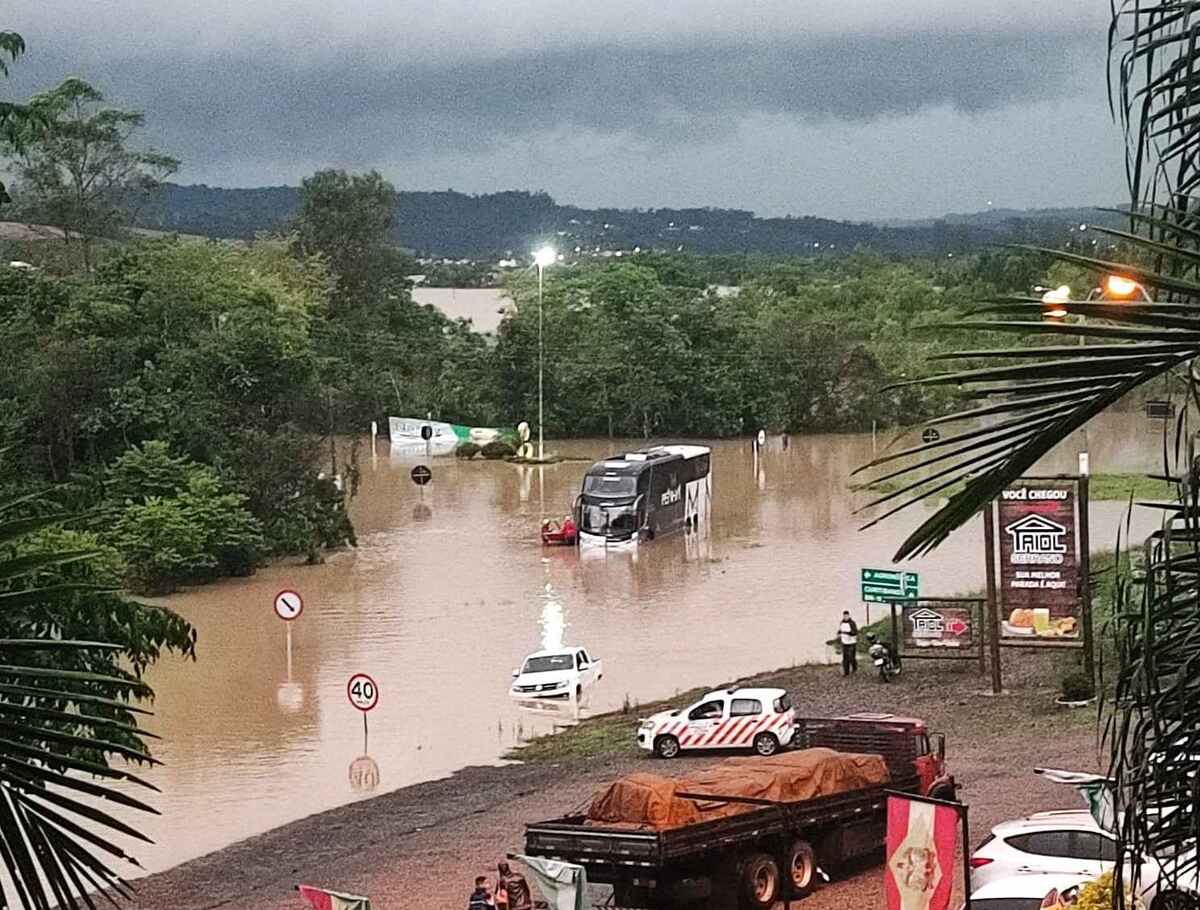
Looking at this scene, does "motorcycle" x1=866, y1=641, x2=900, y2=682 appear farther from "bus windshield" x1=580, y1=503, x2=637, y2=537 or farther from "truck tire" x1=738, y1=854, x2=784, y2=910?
"bus windshield" x1=580, y1=503, x2=637, y2=537

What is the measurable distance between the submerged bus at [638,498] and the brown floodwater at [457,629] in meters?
0.58

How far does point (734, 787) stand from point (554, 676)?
35.9ft

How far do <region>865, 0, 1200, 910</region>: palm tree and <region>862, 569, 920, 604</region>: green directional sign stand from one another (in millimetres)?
19677

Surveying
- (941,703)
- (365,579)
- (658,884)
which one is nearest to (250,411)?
(365,579)

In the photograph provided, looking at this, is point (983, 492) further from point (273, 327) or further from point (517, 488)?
point (517, 488)

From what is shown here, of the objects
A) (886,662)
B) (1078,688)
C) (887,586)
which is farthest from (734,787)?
(887,586)

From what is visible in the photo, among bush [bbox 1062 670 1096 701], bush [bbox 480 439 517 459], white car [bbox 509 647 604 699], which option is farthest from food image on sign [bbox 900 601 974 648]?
bush [bbox 480 439 517 459]

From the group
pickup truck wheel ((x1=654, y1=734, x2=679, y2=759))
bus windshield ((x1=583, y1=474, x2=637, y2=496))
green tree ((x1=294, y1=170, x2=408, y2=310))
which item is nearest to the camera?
pickup truck wheel ((x1=654, y1=734, x2=679, y2=759))

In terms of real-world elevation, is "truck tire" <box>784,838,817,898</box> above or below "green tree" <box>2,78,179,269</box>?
below

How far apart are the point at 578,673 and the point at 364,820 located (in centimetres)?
655

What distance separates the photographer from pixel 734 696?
740 inches

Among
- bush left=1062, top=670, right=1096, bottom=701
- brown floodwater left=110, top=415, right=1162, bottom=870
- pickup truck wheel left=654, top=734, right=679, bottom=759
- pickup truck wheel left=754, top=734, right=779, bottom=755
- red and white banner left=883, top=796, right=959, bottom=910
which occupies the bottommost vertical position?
brown floodwater left=110, top=415, right=1162, bottom=870

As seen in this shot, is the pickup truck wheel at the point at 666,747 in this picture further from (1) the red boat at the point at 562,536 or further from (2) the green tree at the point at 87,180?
(2) the green tree at the point at 87,180

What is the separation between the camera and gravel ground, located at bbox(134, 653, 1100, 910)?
573 inches
